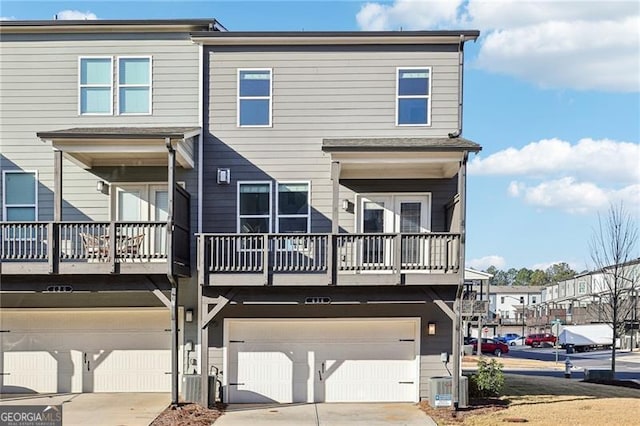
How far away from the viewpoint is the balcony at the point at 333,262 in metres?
12.6

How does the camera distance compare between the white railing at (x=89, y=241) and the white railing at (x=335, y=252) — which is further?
the white railing at (x=335, y=252)

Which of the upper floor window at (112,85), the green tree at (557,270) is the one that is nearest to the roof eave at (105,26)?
the upper floor window at (112,85)

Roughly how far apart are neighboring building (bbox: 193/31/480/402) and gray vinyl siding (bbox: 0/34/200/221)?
681mm

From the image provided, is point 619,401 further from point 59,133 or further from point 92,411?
point 59,133

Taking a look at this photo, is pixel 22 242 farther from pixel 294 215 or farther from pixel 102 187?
pixel 294 215

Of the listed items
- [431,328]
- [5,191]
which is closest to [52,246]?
[5,191]

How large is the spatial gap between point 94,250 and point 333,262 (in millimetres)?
4991

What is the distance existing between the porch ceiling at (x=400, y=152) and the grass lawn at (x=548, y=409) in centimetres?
518

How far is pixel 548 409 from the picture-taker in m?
12.5

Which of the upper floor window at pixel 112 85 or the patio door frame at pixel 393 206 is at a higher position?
the upper floor window at pixel 112 85

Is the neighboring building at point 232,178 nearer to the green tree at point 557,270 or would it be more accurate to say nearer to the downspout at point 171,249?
the downspout at point 171,249

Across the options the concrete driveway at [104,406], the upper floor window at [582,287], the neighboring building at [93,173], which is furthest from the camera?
the upper floor window at [582,287]

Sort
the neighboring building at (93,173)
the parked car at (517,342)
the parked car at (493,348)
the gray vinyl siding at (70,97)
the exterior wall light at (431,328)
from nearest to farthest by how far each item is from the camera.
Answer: the exterior wall light at (431,328)
the neighboring building at (93,173)
the gray vinyl siding at (70,97)
the parked car at (493,348)
the parked car at (517,342)

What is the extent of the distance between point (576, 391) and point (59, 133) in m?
13.6
